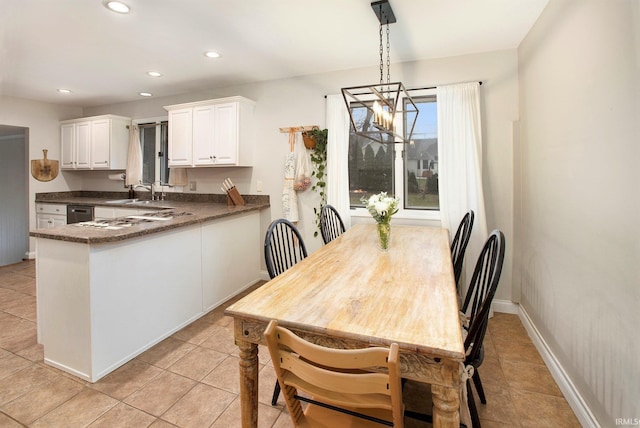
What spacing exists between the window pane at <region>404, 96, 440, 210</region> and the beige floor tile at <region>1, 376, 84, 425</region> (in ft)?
10.1

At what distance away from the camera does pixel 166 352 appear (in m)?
2.38

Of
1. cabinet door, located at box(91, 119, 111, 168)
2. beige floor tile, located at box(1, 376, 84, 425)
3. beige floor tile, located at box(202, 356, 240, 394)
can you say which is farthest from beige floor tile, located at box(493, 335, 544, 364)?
cabinet door, located at box(91, 119, 111, 168)

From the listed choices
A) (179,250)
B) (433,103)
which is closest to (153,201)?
(179,250)

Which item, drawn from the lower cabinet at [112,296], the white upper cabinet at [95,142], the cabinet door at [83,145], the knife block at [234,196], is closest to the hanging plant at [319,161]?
the knife block at [234,196]

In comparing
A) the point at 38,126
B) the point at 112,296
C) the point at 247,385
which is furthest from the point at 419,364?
the point at 38,126

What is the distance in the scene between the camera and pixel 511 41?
2.82 m

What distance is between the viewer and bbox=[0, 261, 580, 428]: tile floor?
5.62ft

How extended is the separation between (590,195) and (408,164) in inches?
73.0

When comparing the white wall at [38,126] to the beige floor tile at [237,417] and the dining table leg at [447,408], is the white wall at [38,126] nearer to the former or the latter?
the beige floor tile at [237,417]

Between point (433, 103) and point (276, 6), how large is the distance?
1.82 meters

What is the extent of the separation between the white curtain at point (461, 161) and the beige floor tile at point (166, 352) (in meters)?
2.53

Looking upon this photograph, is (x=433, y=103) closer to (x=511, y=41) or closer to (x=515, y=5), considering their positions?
(x=511, y=41)

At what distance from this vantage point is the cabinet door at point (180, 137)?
3.96 m

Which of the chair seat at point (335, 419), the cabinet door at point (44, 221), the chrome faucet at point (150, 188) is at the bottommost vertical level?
the chair seat at point (335, 419)
